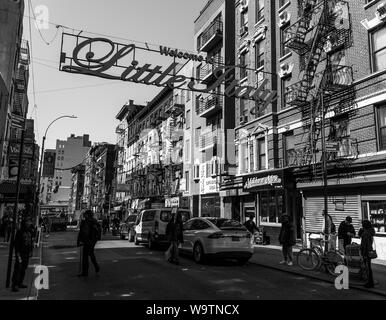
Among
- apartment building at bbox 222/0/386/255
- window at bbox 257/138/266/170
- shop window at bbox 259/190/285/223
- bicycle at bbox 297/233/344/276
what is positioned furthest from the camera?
window at bbox 257/138/266/170

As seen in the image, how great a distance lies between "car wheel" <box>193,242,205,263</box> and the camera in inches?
550

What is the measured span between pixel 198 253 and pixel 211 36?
21991 millimetres

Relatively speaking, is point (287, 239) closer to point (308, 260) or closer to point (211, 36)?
point (308, 260)

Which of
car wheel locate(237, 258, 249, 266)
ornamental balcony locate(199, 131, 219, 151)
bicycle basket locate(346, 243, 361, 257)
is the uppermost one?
ornamental balcony locate(199, 131, 219, 151)

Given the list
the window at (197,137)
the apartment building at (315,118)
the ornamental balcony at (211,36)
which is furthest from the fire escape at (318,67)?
the window at (197,137)

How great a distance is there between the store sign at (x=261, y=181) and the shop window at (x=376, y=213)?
4.94m

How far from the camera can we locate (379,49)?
16.5 metres

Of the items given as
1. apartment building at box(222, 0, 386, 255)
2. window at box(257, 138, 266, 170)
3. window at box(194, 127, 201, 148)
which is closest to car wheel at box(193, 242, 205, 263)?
apartment building at box(222, 0, 386, 255)

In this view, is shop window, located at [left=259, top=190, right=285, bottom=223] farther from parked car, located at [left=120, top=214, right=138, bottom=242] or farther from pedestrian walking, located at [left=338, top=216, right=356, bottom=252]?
parked car, located at [left=120, top=214, right=138, bottom=242]

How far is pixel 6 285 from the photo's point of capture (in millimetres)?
8711

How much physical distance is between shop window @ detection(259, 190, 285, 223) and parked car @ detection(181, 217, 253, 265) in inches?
316

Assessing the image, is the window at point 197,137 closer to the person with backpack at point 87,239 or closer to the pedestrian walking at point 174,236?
the pedestrian walking at point 174,236


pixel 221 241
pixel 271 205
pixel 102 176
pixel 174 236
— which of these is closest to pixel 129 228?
pixel 271 205
